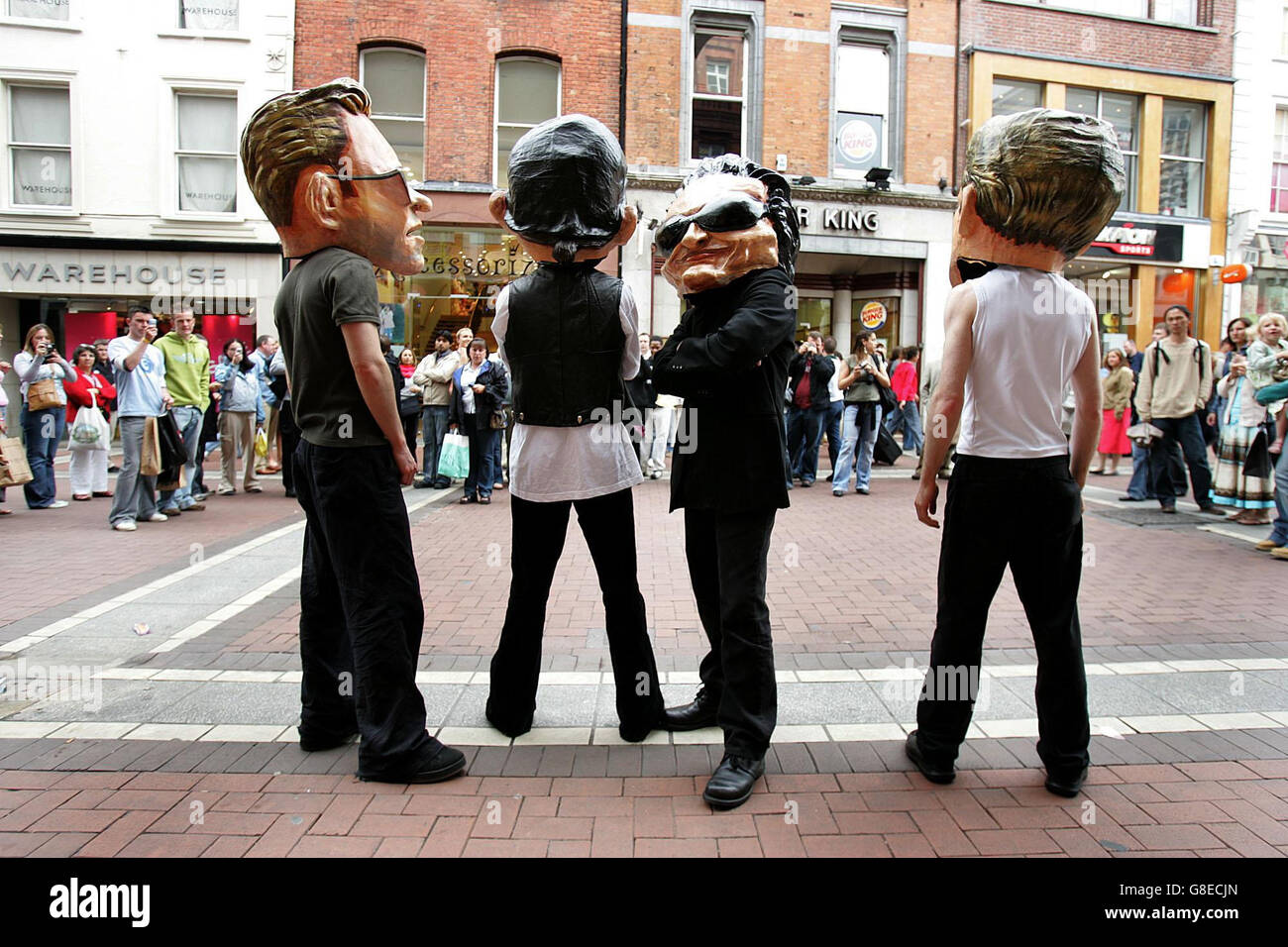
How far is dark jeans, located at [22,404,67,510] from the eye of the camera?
950 cm

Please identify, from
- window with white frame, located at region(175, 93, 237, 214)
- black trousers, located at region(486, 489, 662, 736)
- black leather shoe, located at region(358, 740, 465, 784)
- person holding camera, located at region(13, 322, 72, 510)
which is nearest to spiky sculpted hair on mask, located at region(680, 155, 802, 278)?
black trousers, located at region(486, 489, 662, 736)

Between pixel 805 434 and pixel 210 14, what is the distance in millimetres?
13885

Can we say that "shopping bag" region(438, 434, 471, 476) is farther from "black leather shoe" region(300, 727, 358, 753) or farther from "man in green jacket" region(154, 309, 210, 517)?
"black leather shoe" region(300, 727, 358, 753)

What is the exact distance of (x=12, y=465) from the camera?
8.58m

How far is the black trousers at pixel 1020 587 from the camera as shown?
3020mm

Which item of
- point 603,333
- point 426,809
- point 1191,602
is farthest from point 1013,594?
point 426,809

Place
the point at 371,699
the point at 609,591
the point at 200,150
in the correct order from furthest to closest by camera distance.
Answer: the point at 200,150 → the point at 609,591 → the point at 371,699

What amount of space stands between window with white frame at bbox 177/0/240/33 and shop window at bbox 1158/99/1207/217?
1914 cm

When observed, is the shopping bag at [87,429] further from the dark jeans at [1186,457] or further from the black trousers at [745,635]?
the dark jeans at [1186,457]

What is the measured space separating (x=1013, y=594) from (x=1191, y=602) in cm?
112

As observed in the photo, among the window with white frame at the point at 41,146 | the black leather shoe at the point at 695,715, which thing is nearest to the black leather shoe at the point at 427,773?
the black leather shoe at the point at 695,715

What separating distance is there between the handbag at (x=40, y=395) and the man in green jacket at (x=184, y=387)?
61.0 inches
